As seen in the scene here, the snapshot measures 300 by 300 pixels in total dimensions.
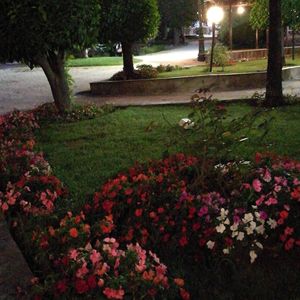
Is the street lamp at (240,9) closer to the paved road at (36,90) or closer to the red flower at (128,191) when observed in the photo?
the paved road at (36,90)

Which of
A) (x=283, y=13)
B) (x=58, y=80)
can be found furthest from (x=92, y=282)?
(x=283, y=13)

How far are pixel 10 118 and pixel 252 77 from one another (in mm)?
6381

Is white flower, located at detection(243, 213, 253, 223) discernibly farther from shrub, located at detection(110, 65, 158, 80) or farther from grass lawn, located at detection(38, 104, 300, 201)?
shrub, located at detection(110, 65, 158, 80)

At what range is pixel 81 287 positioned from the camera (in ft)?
8.96

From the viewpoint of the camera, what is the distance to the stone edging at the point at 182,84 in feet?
40.1

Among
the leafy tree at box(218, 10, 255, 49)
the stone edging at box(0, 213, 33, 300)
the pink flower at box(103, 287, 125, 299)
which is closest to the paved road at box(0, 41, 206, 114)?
the leafy tree at box(218, 10, 255, 49)

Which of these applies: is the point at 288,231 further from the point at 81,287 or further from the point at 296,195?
the point at 81,287

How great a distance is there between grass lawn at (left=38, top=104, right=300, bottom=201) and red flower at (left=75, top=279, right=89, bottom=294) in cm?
208

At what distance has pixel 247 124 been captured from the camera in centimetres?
424

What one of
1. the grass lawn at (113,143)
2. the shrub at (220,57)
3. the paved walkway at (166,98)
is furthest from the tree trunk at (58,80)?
the shrub at (220,57)

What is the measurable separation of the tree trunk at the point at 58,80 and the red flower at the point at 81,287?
21.6 ft

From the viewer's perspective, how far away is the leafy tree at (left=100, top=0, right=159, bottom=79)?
470 inches

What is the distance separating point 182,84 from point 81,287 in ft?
32.9

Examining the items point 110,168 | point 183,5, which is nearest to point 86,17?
point 110,168
